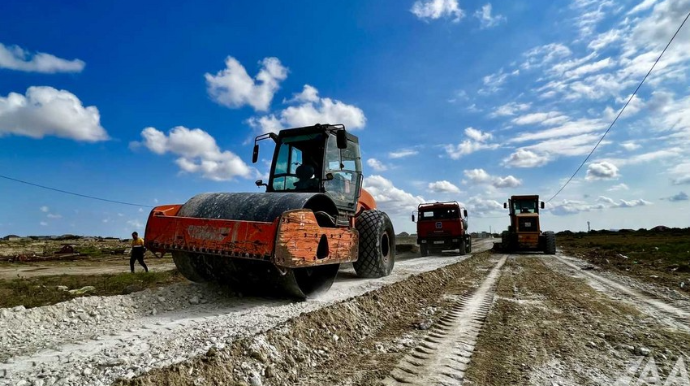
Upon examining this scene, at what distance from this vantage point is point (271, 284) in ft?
16.6

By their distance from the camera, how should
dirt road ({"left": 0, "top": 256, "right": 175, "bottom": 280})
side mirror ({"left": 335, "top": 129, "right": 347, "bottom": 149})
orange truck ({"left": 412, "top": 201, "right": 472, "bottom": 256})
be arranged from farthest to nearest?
orange truck ({"left": 412, "top": 201, "right": 472, "bottom": 256})
dirt road ({"left": 0, "top": 256, "right": 175, "bottom": 280})
side mirror ({"left": 335, "top": 129, "right": 347, "bottom": 149})

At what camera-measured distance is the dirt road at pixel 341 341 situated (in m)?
2.91

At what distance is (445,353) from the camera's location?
359cm

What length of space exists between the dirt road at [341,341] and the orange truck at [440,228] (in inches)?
525

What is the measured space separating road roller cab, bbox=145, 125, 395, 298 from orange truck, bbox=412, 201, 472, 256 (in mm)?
12657

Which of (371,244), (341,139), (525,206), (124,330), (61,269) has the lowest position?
(61,269)

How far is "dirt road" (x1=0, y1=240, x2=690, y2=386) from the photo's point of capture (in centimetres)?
291

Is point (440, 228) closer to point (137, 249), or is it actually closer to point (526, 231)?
point (526, 231)

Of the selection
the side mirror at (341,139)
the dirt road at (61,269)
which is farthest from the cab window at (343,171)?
the dirt road at (61,269)

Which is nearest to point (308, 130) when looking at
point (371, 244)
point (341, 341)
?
point (371, 244)

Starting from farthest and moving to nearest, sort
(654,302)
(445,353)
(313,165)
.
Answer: (313,165)
(654,302)
(445,353)

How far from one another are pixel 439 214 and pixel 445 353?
1697 centimetres

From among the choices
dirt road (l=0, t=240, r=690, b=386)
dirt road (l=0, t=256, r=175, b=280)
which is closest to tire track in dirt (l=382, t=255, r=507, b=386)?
dirt road (l=0, t=240, r=690, b=386)

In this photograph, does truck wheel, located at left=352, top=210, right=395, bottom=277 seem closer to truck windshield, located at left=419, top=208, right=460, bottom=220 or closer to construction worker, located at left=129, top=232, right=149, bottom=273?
construction worker, located at left=129, top=232, right=149, bottom=273
